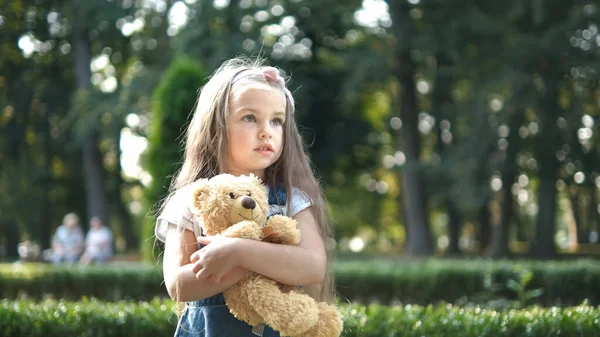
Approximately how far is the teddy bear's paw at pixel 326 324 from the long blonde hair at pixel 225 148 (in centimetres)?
12

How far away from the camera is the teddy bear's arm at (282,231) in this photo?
2270 mm

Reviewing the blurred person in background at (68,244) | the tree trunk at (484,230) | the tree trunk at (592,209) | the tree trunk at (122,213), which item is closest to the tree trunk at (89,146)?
the tree trunk at (122,213)

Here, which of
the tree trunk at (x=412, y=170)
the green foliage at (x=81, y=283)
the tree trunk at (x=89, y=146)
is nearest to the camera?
the green foliage at (x=81, y=283)

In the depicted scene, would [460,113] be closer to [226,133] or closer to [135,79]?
[135,79]

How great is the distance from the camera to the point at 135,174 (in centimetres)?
3059

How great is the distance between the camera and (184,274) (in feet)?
7.39

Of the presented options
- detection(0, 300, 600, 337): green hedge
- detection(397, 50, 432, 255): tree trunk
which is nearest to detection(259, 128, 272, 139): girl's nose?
detection(0, 300, 600, 337): green hedge

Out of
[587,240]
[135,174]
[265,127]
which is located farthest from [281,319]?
[587,240]

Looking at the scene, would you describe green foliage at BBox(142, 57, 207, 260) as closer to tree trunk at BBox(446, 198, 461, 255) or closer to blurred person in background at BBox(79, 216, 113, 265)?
blurred person in background at BBox(79, 216, 113, 265)

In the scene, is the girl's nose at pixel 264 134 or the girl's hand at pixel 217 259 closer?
the girl's hand at pixel 217 259

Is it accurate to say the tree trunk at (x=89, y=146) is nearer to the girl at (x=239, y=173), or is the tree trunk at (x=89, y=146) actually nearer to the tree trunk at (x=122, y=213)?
the tree trunk at (x=122, y=213)

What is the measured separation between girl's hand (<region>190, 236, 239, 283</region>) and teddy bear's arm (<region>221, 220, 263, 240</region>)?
0.12ft

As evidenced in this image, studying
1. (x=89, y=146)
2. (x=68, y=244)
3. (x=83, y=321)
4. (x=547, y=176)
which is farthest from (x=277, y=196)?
(x=89, y=146)

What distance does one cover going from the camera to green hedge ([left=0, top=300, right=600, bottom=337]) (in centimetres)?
473
